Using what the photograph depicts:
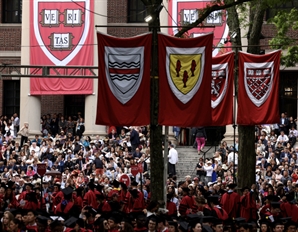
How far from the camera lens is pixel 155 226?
64.3ft

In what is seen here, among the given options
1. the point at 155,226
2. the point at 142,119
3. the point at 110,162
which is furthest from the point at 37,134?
the point at 155,226

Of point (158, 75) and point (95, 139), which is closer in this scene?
point (158, 75)

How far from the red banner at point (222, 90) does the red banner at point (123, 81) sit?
277 cm

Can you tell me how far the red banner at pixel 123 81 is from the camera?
79.2 feet

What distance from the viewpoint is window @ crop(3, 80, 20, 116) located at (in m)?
50.1

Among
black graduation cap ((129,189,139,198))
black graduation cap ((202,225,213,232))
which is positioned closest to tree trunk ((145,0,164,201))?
black graduation cap ((129,189,139,198))

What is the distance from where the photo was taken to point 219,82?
26.8 metres

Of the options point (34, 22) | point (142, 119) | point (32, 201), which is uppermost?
point (34, 22)

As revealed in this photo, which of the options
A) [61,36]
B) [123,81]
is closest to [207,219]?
[123,81]

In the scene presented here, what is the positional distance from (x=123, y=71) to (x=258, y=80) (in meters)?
4.63

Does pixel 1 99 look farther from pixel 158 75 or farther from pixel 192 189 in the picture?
pixel 158 75

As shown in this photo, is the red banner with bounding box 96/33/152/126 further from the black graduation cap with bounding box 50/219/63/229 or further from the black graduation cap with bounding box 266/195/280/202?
the black graduation cap with bounding box 50/219/63/229

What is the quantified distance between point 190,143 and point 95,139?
442cm

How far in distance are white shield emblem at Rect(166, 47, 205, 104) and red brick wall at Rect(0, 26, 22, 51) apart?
2593 cm
